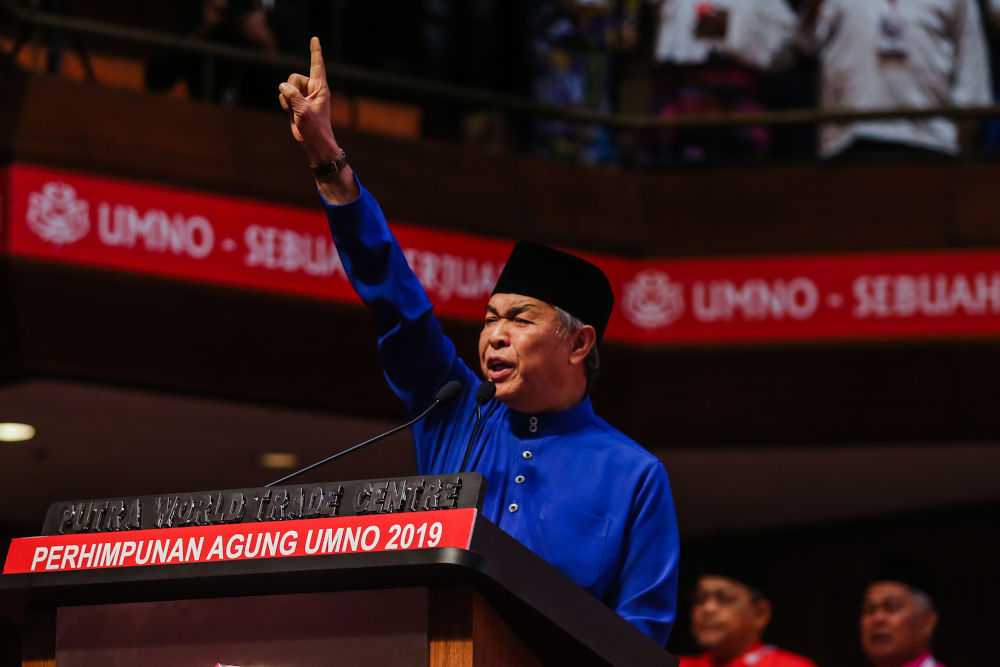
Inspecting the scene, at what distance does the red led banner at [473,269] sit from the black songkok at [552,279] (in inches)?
141

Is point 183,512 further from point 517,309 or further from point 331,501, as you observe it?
point 517,309

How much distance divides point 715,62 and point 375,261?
4400mm

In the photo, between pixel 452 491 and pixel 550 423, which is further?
pixel 550 423

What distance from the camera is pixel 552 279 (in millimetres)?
2523

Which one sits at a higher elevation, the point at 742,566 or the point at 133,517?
the point at 742,566

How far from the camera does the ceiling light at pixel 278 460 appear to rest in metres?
7.39

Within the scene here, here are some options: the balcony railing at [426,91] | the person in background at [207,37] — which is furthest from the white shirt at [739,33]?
the person in background at [207,37]

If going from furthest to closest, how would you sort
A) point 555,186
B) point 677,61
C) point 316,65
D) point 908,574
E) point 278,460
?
point 278,460, point 555,186, point 677,61, point 908,574, point 316,65

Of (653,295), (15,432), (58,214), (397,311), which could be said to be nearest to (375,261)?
(397,311)

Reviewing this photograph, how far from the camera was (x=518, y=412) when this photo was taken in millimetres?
2562

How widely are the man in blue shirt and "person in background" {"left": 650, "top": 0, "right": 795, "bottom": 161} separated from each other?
393 centimetres

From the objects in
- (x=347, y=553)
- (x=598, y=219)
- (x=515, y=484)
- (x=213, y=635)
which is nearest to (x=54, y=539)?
(x=213, y=635)

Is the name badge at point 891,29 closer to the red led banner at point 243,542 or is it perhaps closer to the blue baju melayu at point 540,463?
the blue baju melayu at point 540,463

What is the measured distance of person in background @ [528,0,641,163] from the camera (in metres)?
6.57
